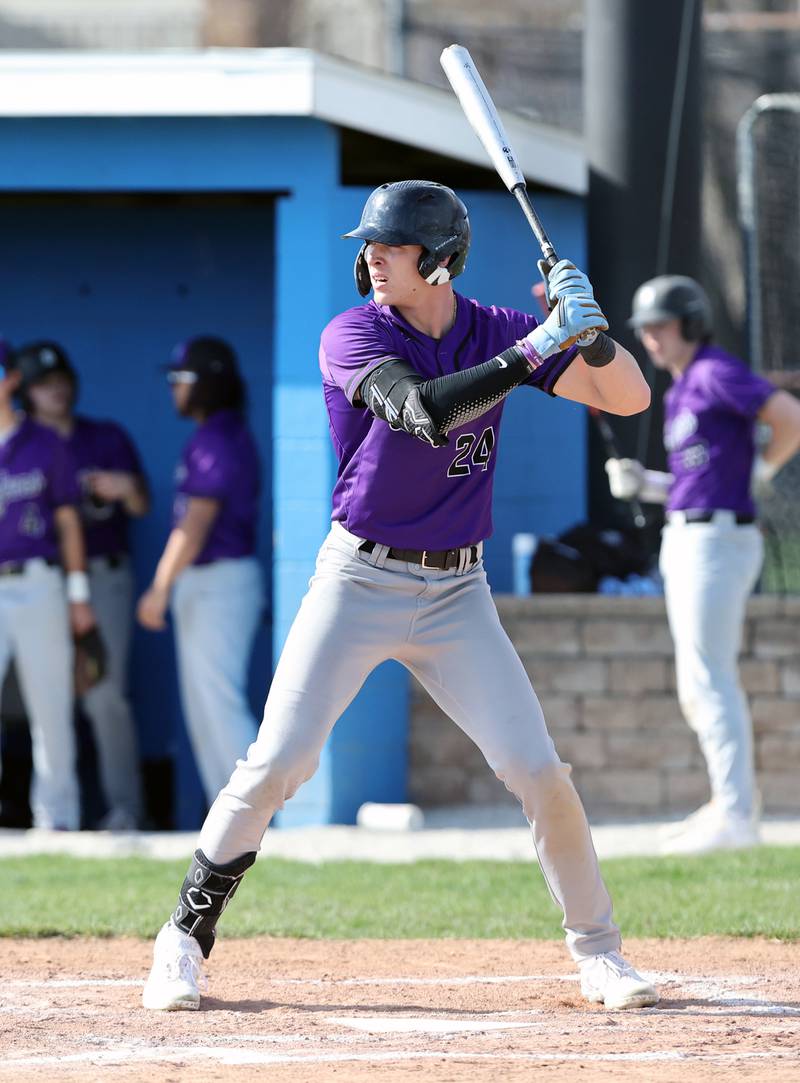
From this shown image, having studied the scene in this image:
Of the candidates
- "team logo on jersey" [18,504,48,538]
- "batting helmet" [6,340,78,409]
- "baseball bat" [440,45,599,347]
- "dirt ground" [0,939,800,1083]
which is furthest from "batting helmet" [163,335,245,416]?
"baseball bat" [440,45,599,347]

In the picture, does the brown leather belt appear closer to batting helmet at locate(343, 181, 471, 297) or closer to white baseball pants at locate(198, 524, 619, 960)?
white baseball pants at locate(198, 524, 619, 960)

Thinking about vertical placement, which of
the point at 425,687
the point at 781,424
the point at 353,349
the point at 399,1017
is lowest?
the point at 399,1017

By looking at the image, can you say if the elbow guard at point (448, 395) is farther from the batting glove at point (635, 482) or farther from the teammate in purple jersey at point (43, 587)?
the teammate in purple jersey at point (43, 587)

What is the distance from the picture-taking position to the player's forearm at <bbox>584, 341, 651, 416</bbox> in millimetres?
4191

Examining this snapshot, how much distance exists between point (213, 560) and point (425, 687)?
4091mm

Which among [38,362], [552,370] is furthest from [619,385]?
[38,362]

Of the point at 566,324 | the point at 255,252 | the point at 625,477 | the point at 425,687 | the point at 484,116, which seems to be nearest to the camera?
the point at 566,324

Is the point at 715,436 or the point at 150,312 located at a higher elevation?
the point at 150,312

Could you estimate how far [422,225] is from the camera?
4152mm

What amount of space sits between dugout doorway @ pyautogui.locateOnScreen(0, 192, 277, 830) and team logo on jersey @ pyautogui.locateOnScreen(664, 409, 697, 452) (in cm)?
262

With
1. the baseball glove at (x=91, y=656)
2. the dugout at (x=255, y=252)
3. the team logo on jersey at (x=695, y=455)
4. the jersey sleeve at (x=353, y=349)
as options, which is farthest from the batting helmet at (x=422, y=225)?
the baseball glove at (x=91, y=656)

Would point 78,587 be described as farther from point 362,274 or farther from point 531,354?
point 531,354

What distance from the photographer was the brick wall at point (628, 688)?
26.9 ft

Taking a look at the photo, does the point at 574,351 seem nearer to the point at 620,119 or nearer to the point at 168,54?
the point at 168,54
